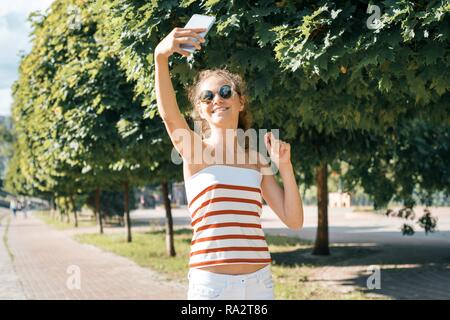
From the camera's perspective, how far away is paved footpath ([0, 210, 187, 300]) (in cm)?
1068

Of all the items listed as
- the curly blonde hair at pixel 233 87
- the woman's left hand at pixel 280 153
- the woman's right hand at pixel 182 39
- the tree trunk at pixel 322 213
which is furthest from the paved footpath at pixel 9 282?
the woman's right hand at pixel 182 39

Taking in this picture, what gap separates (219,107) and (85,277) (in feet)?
38.5

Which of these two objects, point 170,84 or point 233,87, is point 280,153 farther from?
point 170,84

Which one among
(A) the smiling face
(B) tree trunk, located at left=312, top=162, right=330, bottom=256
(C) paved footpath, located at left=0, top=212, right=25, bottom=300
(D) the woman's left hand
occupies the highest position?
(A) the smiling face

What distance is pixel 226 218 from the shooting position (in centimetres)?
227

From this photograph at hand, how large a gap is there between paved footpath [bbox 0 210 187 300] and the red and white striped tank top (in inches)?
317

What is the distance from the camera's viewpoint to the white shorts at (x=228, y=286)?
226 centimetres

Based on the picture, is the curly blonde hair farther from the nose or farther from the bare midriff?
the bare midriff

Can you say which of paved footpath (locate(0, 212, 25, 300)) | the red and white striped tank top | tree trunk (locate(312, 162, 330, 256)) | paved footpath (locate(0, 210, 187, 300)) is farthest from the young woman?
tree trunk (locate(312, 162, 330, 256))

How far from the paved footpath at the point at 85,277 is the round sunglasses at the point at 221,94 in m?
8.07

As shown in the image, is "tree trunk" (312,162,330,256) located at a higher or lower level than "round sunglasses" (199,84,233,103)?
lower

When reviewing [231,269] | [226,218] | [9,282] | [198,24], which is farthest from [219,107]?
[9,282]

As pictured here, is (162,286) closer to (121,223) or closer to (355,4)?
(355,4)
